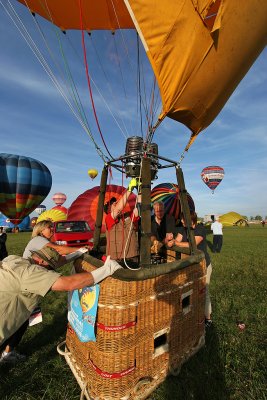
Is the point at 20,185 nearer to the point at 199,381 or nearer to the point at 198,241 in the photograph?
the point at 198,241

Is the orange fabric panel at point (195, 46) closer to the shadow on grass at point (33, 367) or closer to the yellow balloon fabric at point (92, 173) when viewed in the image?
the shadow on grass at point (33, 367)

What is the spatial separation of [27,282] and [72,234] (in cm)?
908

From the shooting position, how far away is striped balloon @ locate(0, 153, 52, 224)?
62.7ft

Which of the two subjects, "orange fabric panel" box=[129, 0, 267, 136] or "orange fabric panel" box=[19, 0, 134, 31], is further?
"orange fabric panel" box=[19, 0, 134, 31]

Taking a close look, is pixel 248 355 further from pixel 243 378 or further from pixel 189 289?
pixel 189 289

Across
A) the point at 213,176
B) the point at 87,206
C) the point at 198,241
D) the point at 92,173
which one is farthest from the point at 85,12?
the point at 213,176

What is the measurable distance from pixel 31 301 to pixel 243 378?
2.55 meters

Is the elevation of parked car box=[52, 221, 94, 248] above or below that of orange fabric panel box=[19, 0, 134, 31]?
below

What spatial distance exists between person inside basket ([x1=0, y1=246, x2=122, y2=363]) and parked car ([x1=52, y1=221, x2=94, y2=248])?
7.73 metres

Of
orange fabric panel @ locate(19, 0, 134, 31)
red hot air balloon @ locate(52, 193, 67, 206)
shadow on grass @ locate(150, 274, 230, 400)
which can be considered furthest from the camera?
red hot air balloon @ locate(52, 193, 67, 206)

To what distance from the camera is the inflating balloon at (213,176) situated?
122 feet

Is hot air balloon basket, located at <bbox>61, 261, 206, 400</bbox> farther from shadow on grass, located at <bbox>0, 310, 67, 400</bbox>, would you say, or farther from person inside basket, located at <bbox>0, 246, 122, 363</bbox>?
shadow on grass, located at <bbox>0, 310, 67, 400</bbox>

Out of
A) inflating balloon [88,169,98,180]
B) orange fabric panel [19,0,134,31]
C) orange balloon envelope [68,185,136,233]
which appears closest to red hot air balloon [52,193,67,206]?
inflating balloon [88,169,98,180]

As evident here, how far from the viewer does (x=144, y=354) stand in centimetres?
250
